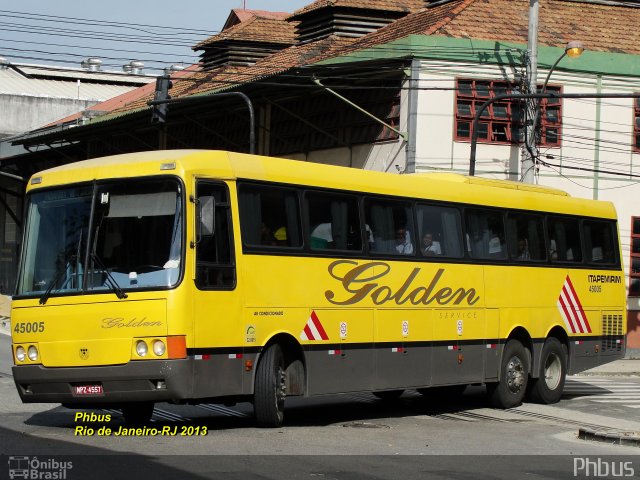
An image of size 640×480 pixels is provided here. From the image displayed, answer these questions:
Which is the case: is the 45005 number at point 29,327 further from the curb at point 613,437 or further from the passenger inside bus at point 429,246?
the curb at point 613,437

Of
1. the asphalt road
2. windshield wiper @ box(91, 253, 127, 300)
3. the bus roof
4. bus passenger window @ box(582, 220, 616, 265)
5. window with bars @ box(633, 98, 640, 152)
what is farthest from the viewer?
window with bars @ box(633, 98, 640, 152)

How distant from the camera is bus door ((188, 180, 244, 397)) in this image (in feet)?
43.7

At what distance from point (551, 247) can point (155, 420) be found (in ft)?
25.1

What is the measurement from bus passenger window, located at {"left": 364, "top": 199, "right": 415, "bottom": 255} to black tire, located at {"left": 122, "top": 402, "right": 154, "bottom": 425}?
11.8 feet

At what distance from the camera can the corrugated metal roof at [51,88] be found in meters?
70.8

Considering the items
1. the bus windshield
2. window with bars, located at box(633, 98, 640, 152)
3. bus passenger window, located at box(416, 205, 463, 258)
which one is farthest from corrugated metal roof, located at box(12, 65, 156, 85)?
the bus windshield

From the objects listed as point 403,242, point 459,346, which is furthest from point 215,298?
point 459,346

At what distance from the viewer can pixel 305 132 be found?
36.6m

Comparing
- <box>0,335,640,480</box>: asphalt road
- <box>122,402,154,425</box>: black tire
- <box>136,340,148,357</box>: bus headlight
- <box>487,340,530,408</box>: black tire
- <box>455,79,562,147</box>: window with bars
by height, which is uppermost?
<box>455,79,562,147</box>: window with bars

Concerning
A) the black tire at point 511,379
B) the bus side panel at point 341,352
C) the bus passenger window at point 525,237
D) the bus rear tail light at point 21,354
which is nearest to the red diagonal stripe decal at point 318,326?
the bus side panel at point 341,352

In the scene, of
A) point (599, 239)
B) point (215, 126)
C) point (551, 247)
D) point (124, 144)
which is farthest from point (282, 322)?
point (124, 144)

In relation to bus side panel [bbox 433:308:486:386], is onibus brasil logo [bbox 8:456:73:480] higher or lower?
lower

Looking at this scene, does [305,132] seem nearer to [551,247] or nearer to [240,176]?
[551,247]

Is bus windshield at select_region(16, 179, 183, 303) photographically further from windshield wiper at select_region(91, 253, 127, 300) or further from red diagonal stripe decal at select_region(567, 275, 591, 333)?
red diagonal stripe decal at select_region(567, 275, 591, 333)
